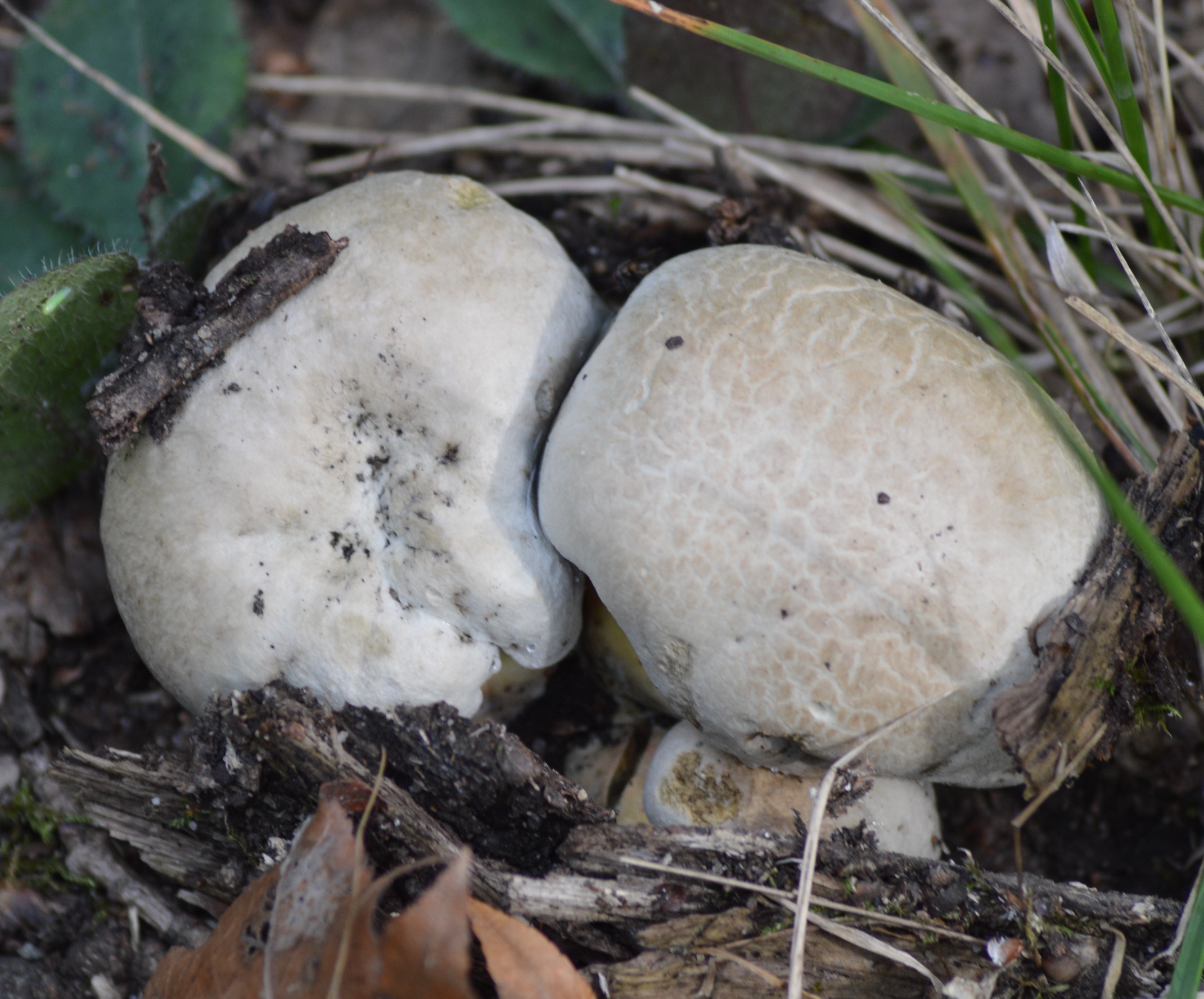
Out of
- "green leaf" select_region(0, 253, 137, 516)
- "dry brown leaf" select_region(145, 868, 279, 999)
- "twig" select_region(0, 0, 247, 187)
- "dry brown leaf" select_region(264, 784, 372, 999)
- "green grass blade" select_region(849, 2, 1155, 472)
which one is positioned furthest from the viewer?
"twig" select_region(0, 0, 247, 187)

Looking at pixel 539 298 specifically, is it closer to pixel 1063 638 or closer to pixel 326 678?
pixel 326 678

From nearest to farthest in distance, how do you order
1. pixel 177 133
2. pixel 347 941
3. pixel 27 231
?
pixel 347 941
pixel 177 133
pixel 27 231

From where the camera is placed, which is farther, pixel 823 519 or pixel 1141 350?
pixel 1141 350

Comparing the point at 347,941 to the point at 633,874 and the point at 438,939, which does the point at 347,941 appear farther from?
the point at 633,874

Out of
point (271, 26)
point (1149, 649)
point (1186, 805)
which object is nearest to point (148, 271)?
point (271, 26)

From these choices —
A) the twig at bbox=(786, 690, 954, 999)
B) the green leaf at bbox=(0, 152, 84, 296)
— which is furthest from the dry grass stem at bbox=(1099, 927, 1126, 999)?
the green leaf at bbox=(0, 152, 84, 296)

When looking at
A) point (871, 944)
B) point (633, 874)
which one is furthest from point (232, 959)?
point (871, 944)

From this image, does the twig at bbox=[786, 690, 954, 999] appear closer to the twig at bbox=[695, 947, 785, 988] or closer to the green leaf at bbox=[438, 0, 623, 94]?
the twig at bbox=[695, 947, 785, 988]
